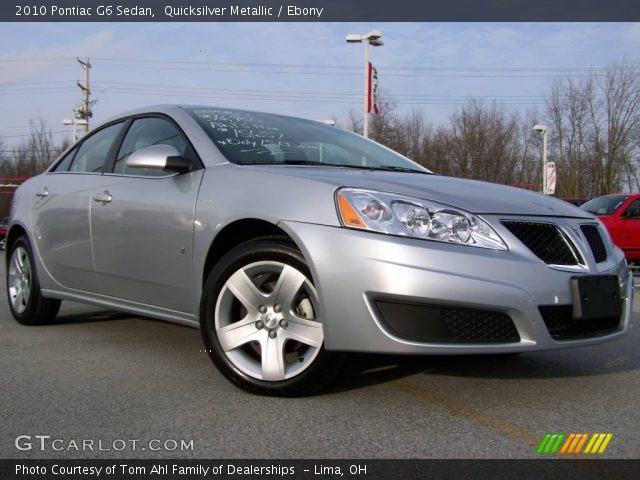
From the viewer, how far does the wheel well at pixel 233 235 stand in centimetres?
329

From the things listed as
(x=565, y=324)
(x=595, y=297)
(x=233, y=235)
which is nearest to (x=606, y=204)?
(x=595, y=297)

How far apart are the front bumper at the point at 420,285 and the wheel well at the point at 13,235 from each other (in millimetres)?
3241

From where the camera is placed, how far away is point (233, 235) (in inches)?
134

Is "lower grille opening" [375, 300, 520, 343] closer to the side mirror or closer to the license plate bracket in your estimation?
the license plate bracket

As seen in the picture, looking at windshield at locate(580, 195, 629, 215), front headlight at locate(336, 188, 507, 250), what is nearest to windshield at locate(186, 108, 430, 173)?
front headlight at locate(336, 188, 507, 250)

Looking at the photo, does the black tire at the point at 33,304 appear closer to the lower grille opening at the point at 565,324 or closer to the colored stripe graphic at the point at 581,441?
the lower grille opening at the point at 565,324

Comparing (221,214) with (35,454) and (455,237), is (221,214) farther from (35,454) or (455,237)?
(35,454)

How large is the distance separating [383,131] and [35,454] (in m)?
29.3

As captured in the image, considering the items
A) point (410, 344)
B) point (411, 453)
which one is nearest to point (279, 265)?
point (410, 344)

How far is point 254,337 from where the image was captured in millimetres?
3107

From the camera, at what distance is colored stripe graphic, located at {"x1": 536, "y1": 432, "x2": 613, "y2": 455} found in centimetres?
245

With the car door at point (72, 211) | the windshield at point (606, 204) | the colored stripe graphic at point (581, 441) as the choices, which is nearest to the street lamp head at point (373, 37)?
the windshield at point (606, 204)

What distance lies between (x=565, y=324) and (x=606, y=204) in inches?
456
